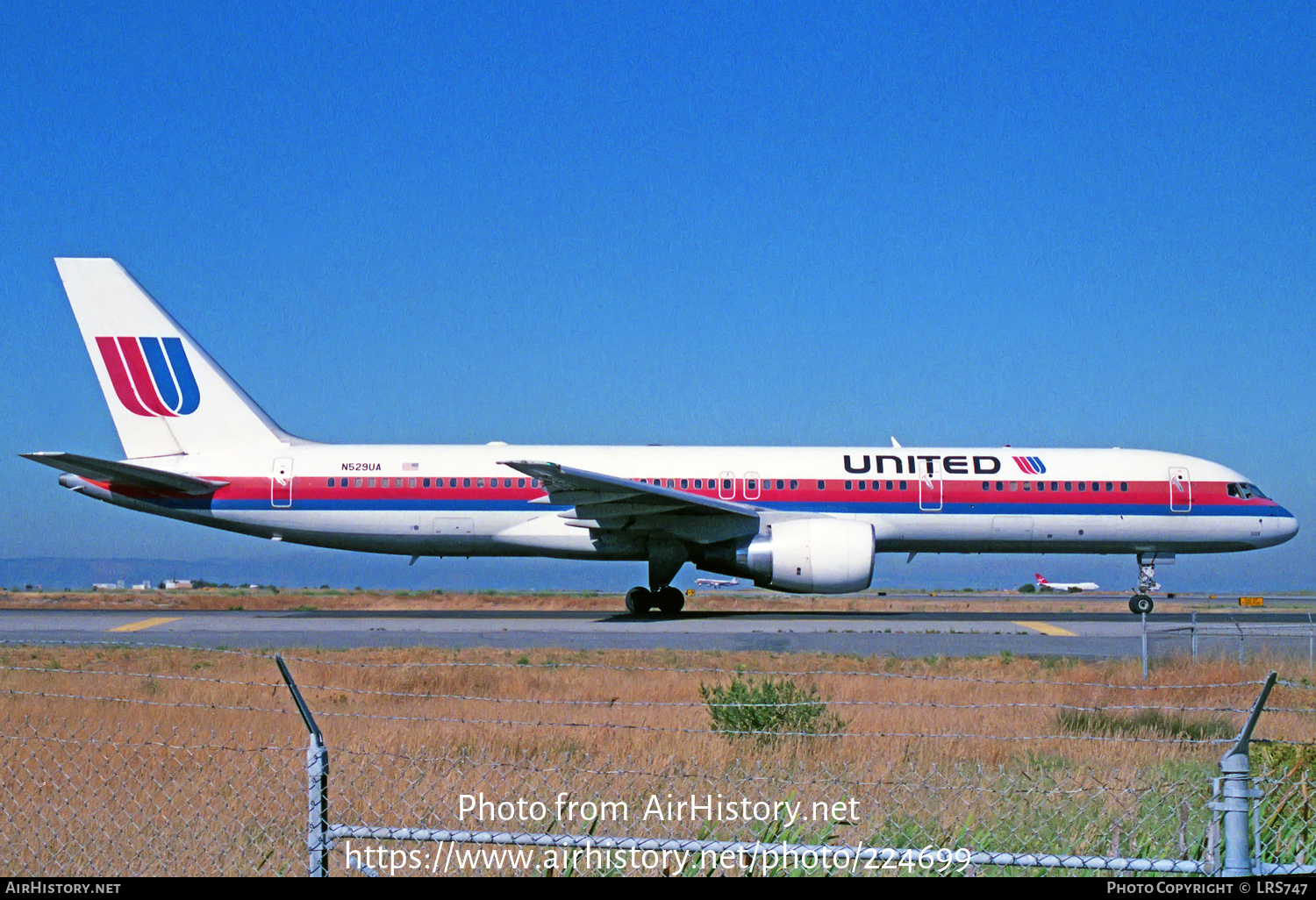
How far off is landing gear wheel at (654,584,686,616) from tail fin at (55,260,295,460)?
30.4 feet

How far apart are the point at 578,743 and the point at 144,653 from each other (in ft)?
29.8

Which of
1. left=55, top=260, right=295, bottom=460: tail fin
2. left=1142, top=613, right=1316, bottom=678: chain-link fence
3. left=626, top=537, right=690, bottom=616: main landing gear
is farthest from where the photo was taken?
left=55, top=260, right=295, bottom=460: tail fin

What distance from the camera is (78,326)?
80.8 feet

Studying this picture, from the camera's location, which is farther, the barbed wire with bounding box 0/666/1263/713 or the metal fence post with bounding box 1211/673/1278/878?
the barbed wire with bounding box 0/666/1263/713

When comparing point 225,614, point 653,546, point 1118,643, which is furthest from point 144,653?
point 1118,643

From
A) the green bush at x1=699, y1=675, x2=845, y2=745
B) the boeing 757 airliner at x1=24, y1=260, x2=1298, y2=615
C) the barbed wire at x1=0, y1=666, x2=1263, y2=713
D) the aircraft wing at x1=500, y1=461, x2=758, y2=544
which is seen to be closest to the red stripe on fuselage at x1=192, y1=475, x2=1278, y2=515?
the boeing 757 airliner at x1=24, y1=260, x2=1298, y2=615

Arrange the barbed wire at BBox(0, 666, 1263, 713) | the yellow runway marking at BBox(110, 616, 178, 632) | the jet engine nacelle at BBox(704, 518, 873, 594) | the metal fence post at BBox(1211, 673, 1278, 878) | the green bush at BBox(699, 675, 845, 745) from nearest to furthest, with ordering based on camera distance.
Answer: the metal fence post at BBox(1211, 673, 1278, 878) → the barbed wire at BBox(0, 666, 1263, 713) → the green bush at BBox(699, 675, 845, 745) → the yellow runway marking at BBox(110, 616, 178, 632) → the jet engine nacelle at BBox(704, 518, 873, 594)

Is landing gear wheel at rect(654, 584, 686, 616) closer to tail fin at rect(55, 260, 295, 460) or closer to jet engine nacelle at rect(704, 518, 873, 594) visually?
jet engine nacelle at rect(704, 518, 873, 594)

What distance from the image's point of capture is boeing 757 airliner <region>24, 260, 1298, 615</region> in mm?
23047

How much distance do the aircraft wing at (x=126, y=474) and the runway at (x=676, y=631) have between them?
8.81ft

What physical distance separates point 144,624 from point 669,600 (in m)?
10.3

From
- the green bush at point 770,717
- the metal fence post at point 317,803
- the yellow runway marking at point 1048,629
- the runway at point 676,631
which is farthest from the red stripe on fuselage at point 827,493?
the metal fence post at point 317,803

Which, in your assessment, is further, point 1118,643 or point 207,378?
point 207,378

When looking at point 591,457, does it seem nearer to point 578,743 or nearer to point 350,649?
point 350,649
